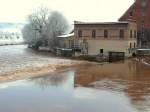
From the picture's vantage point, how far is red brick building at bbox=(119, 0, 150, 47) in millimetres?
82125

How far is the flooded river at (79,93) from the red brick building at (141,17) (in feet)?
118

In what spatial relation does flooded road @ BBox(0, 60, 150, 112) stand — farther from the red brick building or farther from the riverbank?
the red brick building

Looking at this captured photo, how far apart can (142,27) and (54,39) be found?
24.8 meters

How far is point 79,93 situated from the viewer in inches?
1300

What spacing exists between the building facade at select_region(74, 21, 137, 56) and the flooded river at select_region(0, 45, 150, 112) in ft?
74.0

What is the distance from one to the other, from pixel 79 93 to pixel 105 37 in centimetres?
3891

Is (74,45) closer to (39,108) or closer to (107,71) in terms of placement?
(107,71)

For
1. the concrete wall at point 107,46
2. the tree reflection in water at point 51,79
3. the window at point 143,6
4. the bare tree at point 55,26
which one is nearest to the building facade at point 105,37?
the concrete wall at point 107,46

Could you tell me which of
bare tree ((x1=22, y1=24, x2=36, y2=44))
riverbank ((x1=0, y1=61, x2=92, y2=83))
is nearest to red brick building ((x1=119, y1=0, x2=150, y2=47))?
riverbank ((x1=0, y1=61, x2=92, y2=83))

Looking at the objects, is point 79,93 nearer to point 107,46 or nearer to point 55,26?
point 107,46

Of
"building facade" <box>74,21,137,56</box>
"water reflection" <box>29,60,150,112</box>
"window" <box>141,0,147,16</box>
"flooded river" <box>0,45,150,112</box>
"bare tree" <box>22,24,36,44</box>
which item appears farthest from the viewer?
"bare tree" <box>22,24,36,44</box>

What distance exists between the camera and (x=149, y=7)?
8162 cm

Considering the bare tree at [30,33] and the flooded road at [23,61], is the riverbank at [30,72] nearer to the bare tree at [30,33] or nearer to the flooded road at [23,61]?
the flooded road at [23,61]

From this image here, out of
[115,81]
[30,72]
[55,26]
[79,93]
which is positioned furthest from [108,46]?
[79,93]
